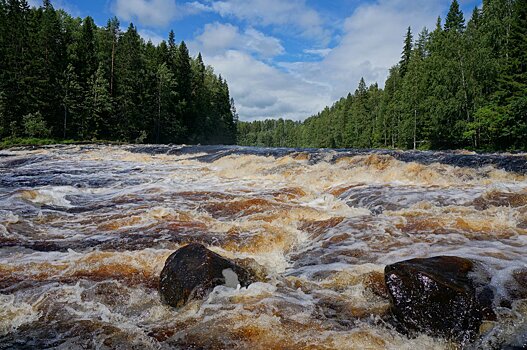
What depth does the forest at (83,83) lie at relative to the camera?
41.4m

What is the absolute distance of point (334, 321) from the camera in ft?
13.1

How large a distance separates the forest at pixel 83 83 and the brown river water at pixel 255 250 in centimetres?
3435

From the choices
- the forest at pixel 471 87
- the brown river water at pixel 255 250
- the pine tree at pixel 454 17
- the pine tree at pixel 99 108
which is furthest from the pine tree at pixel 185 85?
Result: the brown river water at pixel 255 250

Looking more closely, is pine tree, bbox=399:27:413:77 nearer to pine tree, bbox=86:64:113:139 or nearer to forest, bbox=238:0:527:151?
forest, bbox=238:0:527:151

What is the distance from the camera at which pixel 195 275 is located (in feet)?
15.3

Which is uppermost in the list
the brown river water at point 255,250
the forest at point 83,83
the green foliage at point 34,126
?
the forest at point 83,83

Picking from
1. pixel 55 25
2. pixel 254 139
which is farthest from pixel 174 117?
pixel 254 139

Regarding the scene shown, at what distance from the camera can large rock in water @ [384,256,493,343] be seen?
355 centimetres

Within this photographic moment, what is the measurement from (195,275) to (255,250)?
206 cm

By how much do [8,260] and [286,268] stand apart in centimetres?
455

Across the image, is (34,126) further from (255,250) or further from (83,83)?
(255,250)

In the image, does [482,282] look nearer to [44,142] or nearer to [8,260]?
[8,260]

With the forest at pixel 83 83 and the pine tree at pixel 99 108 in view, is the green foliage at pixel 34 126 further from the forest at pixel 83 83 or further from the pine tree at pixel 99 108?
the pine tree at pixel 99 108

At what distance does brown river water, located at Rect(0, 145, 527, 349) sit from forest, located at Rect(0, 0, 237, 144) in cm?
3435
